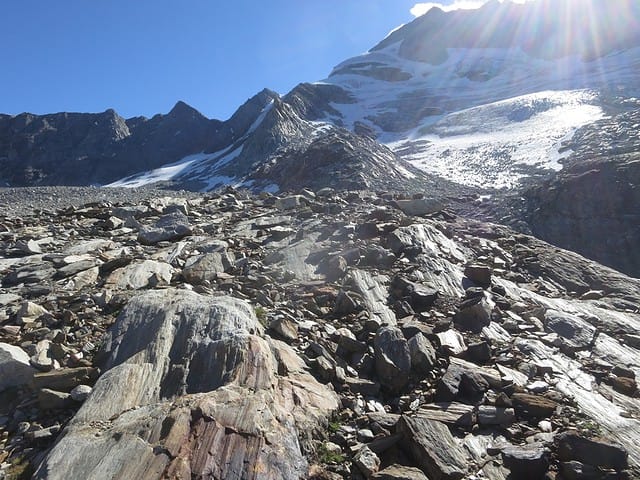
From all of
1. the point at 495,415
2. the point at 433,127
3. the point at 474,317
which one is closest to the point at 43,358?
the point at 495,415

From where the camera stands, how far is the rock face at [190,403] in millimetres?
3688

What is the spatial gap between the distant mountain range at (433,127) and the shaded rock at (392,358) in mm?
24804

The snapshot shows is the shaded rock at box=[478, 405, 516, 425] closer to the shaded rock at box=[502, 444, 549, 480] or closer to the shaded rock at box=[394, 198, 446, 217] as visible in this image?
the shaded rock at box=[502, 444, 549, 480]

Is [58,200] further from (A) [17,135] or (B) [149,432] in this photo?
(A) [17,135]

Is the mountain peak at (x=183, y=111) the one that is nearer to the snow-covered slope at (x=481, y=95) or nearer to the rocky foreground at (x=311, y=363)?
the snow-covered slope at (x=481, y=95)

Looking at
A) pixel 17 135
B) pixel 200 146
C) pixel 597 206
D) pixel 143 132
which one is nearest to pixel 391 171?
pixel 597 206

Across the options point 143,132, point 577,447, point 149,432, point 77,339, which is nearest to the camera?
point 149,432

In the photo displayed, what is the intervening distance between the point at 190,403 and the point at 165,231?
8.07 meters

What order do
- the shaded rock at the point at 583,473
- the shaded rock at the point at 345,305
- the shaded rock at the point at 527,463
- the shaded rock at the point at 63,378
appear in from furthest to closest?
1. the shaded rock at the point at 345,305
2. the shaded rock at the point at 63,378
3. the shaded rock at the point at 527,463
4. the shaded rock at the point at 583,473

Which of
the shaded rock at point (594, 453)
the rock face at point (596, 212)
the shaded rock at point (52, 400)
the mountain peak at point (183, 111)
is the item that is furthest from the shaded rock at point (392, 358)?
the mountain peak at point (183, 111)

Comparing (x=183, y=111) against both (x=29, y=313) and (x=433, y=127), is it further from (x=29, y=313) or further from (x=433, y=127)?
(x=29, y=313)

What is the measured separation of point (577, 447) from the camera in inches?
170

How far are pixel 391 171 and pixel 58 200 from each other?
33808 millimetres

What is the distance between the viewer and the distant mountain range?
43.4m
